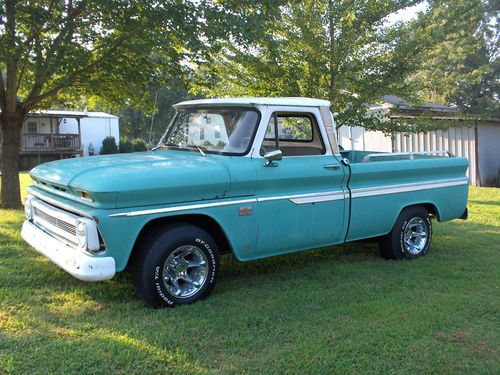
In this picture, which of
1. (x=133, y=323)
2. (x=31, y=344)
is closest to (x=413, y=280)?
(x=133, y=323)

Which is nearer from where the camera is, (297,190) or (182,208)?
(182,208)

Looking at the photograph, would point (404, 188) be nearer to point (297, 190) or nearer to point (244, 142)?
point (297, 190)

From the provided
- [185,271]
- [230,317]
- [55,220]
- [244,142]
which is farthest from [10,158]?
[230,317]

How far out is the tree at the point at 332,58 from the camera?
9.98 metres

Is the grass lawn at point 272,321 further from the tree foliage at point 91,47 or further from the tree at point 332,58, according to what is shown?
the tree at point 332,58

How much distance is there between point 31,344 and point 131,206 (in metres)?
1.28

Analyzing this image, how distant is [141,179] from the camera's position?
14.0 ft

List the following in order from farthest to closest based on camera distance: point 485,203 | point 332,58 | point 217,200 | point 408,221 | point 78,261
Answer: point 485,203 → point 332,58 → point 408,221 → point 217,200 → point 78,261

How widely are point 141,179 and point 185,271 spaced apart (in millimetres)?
992

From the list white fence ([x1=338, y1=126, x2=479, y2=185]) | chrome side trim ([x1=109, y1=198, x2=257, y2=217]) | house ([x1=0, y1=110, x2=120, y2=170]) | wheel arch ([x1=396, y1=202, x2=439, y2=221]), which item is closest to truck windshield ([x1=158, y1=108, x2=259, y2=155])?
chrome side trim ([x1=109, y1=198, x2=257, y2=217])

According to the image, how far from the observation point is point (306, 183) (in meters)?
5.34

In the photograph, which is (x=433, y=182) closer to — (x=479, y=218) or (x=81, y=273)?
(x=479, y=218)

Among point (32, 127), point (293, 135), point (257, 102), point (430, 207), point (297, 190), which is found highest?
point (32, 127)

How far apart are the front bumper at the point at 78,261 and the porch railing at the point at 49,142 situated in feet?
87.2
